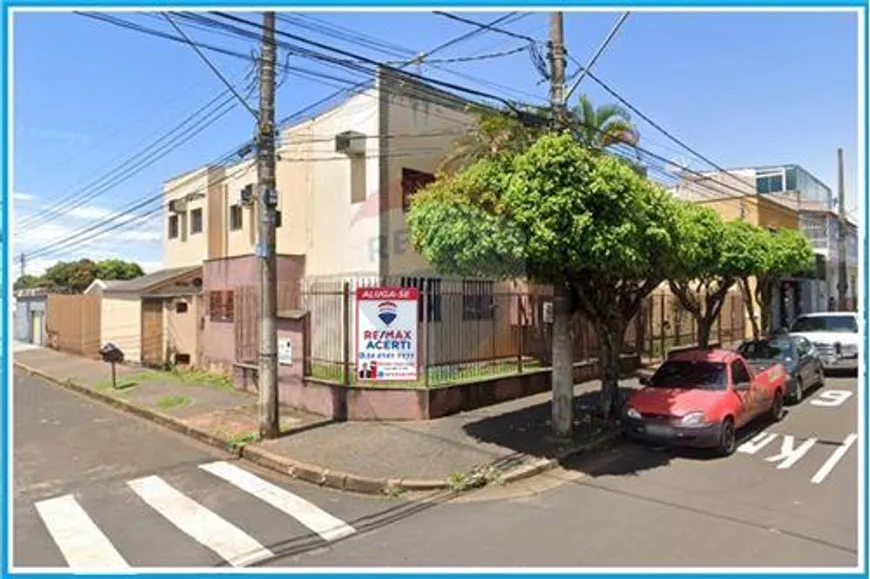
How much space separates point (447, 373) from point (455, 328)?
0.93 meters

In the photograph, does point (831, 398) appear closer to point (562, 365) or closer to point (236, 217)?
point (562, 365)

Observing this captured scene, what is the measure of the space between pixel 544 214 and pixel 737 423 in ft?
15.0

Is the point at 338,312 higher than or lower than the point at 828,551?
higher

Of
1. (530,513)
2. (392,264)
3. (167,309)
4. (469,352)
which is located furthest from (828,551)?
(167,309)

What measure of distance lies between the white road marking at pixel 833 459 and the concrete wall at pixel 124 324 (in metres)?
20.0

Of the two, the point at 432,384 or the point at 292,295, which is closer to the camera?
the point at 432,384

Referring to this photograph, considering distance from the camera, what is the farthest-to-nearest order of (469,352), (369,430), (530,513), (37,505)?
(469,352) → (369,430) → (37,505) → (530,513)

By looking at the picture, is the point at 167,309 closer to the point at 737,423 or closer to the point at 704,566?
the point at 737,423

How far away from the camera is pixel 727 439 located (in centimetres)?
927

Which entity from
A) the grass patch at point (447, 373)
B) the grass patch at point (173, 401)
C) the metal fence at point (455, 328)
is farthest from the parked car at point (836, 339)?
the grass patch at point (173, 401)

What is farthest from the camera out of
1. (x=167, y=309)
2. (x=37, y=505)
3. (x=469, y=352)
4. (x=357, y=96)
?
(x=167, y=309)

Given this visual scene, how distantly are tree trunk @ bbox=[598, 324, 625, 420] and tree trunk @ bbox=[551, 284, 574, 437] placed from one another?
1.31 metres

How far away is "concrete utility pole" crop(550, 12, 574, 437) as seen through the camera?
32.5 feet

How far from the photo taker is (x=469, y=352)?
1264 cm
